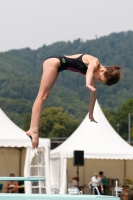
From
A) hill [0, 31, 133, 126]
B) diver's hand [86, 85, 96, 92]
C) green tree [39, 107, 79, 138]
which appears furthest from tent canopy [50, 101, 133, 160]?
hill [0, 31, 133, 126]

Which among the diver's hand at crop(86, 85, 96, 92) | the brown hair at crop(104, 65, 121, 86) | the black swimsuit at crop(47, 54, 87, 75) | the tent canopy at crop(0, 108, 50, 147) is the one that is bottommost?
the diver's hand at crop(86, 85, 96, 92)

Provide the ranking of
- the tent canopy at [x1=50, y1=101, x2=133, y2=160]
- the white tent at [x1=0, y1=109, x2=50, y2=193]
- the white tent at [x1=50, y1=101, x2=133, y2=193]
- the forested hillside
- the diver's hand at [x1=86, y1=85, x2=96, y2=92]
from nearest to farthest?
the diver's hand at [x1=86, y1=85, x2=96, y2=92]
the white tent at [x1=0, y1=109, x2=50, y2=193]
the white tent at [x1=50, y1=101, x2=133, y2=193]
the tent canopy at [x1=50, y1=101, x2=133, y2=160]
the forested hillside

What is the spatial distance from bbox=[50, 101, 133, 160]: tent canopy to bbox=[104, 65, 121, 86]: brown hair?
14901 mm

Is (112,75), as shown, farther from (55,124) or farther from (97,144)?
(55,124)

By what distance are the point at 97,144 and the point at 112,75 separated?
51.8ft

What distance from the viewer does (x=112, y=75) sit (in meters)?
5.94

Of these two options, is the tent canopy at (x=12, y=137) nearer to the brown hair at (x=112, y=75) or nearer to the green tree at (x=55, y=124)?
the brown hair at (x=112, y=75)

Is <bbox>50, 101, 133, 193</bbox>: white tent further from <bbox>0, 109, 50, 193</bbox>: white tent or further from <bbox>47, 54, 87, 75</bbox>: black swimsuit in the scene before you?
<bbox>47, 54, 87, 75</bbox>: black swimsuit

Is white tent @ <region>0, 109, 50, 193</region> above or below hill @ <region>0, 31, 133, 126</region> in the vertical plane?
below

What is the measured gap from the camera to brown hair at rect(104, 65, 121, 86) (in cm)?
594

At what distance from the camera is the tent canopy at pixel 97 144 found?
69.0ft

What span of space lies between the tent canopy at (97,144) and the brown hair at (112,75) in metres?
14.9

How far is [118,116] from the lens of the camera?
110 meters

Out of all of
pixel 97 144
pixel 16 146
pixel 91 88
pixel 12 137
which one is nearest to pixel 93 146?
pixel 97 144
